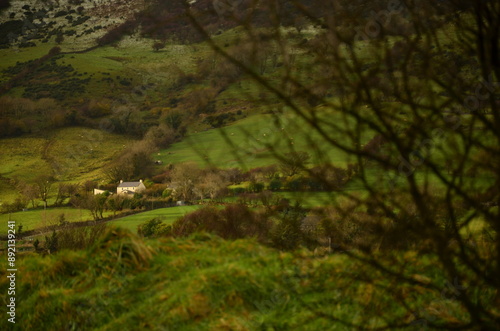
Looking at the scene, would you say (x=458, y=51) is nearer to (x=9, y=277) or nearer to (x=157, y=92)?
(x=9, y=277)

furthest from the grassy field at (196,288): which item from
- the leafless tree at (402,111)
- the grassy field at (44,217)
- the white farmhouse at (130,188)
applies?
the white farmhouse at (130,188)

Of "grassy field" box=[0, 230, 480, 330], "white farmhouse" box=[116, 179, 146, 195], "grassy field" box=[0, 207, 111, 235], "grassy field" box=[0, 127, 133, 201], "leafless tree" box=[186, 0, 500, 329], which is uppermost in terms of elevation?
"leafless tree" box=[186, 0, 500, 329]

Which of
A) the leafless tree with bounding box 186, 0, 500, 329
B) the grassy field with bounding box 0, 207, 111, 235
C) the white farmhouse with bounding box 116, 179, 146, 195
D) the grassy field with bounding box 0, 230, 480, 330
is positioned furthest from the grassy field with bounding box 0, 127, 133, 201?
the leafless tree with bounding box 186, 0, 500, 329

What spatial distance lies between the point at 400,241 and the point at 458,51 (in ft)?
2.01

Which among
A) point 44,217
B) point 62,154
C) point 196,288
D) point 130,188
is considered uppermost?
point 196,288

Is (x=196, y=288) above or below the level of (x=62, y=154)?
above

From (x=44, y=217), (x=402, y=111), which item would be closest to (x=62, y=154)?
(x=44, y=217)

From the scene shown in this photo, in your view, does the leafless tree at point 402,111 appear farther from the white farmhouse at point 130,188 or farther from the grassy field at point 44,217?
the white farmhouse at point 130,188

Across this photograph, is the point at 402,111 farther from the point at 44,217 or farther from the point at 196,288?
the point at 44,217

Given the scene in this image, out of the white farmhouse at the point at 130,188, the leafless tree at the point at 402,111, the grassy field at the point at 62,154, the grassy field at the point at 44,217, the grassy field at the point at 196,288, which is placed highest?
the leafless tree at the point at 402,111

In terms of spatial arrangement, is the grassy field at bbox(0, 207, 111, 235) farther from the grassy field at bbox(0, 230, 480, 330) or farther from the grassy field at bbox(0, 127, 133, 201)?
the grassy field at bbox(0, 230, 480, 330)

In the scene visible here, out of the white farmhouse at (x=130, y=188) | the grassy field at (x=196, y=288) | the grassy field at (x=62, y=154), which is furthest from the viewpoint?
the grassy field at (x=62, y=154)

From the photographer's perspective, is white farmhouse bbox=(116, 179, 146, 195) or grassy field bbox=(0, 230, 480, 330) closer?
grassy field bbox=(0, 230, 480, 330)

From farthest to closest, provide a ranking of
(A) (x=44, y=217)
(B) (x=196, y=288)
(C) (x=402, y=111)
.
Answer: (A) (x=44, y=217)
(B) (x=196, y=288)
(C) (x=402, y=111)
